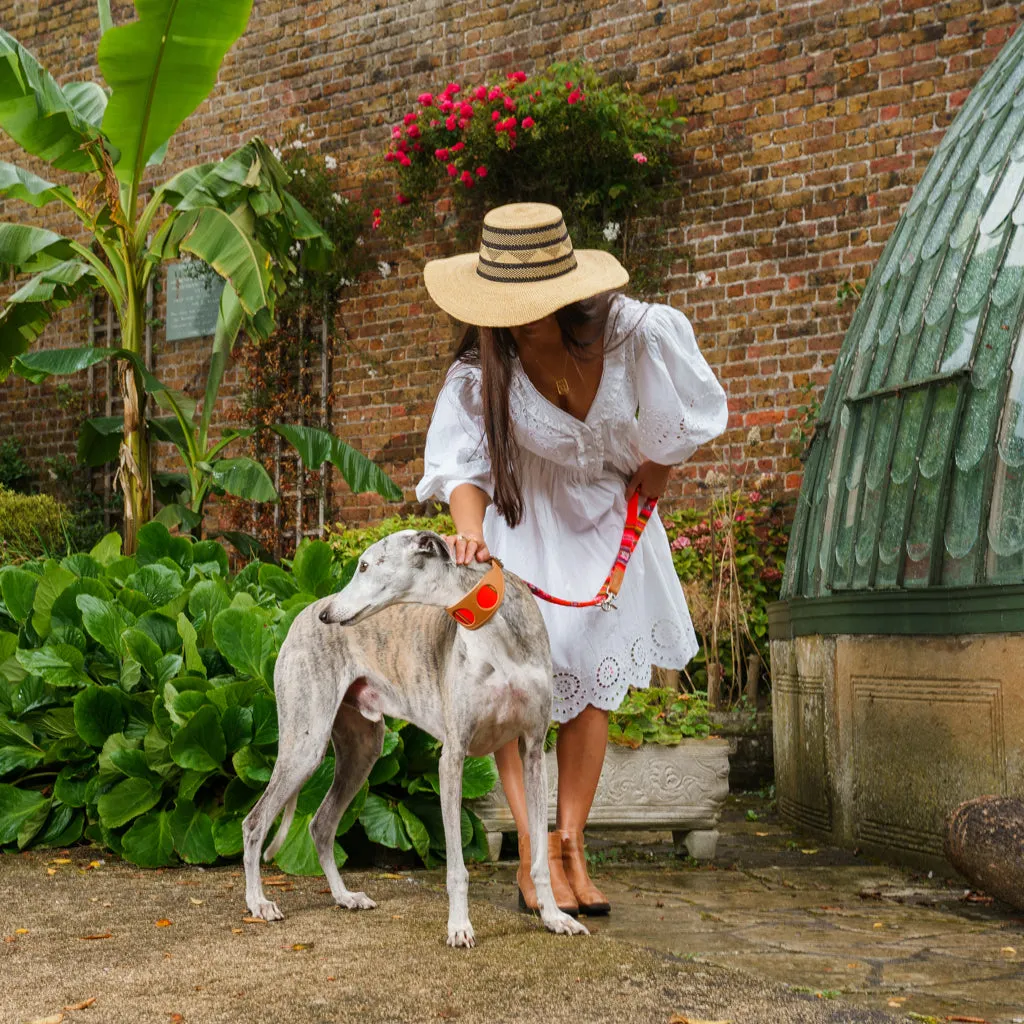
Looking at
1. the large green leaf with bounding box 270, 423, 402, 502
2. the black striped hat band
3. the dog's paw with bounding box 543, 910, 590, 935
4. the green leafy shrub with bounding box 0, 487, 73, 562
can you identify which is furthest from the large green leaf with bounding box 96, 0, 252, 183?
the dog's paw with bounding box 543, 910, 590, 935

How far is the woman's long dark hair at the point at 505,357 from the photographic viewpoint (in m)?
3.49

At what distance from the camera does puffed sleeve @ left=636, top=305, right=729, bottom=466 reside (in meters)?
3.58

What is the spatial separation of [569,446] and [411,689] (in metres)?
0.79

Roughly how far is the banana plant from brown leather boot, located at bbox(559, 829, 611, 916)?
5.70 m

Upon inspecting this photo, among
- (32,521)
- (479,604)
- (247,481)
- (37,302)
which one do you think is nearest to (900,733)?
(479,604)

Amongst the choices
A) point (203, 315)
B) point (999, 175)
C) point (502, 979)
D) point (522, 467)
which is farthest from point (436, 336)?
point (502, 979)

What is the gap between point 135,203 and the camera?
906cm

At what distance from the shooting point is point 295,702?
3609mm

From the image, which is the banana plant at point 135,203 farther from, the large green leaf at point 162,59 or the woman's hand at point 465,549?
the woman's hand at point 465,549

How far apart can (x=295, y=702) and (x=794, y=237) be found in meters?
6.50

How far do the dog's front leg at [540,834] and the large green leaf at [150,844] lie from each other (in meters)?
1.72

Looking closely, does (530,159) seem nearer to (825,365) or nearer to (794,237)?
(794,237)

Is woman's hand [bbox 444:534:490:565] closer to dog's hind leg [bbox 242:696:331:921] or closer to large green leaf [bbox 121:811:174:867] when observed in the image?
dog's hind leg [bbox 242:696:331:921]

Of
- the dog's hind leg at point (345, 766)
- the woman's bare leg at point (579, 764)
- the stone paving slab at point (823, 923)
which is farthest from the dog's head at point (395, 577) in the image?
the stone paving slab at point (823, 923)
